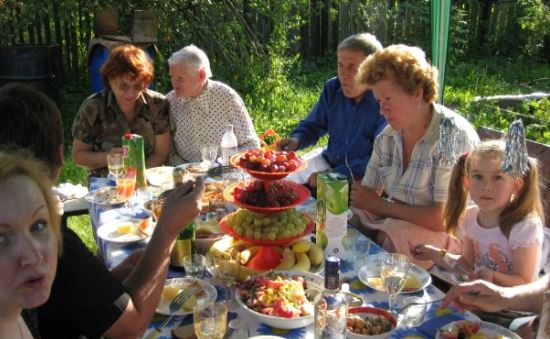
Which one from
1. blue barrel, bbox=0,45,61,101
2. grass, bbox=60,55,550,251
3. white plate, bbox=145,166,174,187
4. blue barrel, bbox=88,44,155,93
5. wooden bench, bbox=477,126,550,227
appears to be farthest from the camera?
blue barrel, bbox=0,45,61,101

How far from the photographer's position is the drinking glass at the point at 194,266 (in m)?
2.20

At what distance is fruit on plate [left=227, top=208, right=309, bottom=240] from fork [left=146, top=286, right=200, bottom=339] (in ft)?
1.05

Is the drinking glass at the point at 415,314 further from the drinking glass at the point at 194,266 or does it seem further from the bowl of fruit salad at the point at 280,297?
the drinking glass at the point at 194,266

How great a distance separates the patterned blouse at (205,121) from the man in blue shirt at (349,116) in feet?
1.35

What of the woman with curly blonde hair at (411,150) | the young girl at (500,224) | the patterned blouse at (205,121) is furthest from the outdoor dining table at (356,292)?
the patterned blouse at (205,121)

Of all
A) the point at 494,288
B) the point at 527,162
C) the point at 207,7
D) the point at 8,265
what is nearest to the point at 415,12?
the point at 207,7

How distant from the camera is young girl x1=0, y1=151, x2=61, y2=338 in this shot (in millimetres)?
1338

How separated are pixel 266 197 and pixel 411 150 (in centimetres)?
114

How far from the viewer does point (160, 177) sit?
3.51m

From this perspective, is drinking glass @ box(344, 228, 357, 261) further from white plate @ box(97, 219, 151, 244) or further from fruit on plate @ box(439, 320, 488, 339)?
white plate @ box(97, 219, 151, 244)

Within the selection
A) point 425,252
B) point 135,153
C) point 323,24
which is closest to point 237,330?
point 425,252

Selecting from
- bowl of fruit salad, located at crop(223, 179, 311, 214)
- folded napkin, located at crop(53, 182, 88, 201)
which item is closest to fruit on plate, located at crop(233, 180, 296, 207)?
bowl of fruit salad, located at crop(223, 179, 311, 214)

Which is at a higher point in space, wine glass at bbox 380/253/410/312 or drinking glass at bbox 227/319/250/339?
wine glass at bbox 380/253/410/312

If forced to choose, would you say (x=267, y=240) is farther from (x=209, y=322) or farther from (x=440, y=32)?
(x=440, y=32)
